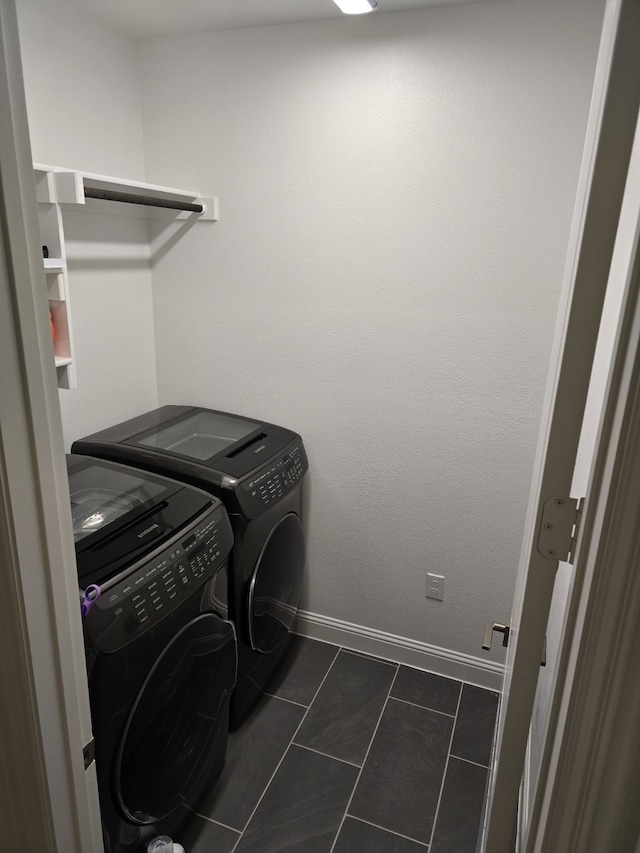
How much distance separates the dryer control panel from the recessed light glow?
1402mm

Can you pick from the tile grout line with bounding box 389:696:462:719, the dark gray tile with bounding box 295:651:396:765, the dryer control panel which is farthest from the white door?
the tile grout line with bounding box 389:696:462:719

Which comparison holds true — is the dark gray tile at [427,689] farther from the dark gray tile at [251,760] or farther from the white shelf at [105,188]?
the white shelf at [105,188]

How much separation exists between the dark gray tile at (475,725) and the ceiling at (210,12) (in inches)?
91.0

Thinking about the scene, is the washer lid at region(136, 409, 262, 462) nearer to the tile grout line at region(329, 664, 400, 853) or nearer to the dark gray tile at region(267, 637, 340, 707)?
the dark gray tile at region(267, 637, 340, 707)

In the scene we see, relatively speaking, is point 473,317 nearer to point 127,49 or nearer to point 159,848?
point 127,49

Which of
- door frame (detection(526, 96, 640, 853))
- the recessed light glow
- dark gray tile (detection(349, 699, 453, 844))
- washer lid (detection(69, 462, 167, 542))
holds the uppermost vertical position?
the recessed light glow

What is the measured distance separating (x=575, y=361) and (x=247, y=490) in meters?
1.30

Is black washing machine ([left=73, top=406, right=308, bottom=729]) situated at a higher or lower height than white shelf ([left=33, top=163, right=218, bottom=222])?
lower

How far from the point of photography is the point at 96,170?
203cm

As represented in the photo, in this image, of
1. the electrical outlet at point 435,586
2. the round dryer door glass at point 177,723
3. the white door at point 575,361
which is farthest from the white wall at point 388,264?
the white door at point 575,361

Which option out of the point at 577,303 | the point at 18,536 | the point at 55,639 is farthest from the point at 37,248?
the point at 577,303

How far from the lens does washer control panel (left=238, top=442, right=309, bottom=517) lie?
72.9 inches

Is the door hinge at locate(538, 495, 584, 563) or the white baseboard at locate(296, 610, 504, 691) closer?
the door hinge at locate(538, 495, 584, 563)

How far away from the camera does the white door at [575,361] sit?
0.60m
